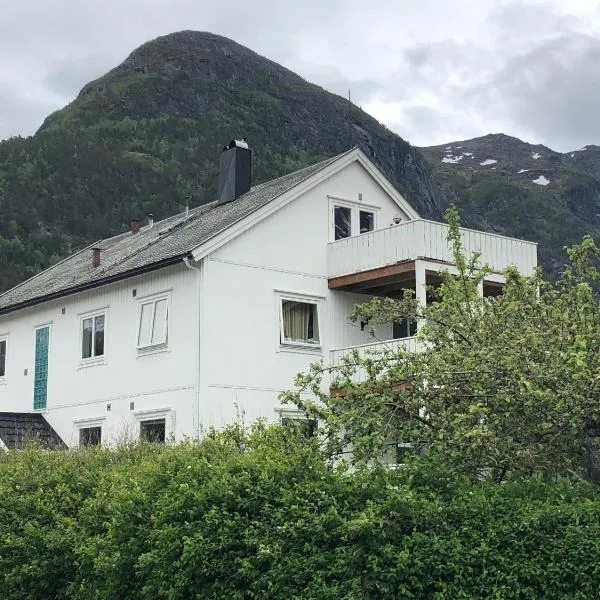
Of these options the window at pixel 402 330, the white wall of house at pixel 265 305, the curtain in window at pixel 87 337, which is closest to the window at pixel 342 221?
the white wall of house at pixel 265 305

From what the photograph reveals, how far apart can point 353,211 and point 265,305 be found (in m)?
4.37

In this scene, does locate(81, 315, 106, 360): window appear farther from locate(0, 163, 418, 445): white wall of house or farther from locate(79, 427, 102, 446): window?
locate(79, 427, 102, 446): window

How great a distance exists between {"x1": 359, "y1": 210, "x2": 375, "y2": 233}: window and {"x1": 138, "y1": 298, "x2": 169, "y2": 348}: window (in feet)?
20.0

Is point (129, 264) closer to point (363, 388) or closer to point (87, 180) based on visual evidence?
point (363, 388)

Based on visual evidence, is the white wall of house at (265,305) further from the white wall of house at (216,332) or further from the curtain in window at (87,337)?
the curtain in window at (87,337)

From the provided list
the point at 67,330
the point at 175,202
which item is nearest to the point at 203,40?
the point at 175,202

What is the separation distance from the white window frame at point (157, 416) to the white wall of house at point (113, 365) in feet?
0.09

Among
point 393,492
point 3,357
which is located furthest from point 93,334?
point 393,492

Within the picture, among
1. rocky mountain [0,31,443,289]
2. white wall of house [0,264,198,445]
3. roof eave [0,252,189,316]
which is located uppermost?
rocky mountain [0,31,443,289]

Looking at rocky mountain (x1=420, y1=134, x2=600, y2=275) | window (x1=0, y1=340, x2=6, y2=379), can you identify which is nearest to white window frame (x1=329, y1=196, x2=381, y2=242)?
window (x1=0, y1=340, x2=6, y2=379)

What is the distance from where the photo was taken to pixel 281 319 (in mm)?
23891

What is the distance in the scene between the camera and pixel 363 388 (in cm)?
1133

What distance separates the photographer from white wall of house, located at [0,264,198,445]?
2288 centimetres

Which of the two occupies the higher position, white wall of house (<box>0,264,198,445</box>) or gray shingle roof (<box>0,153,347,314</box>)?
gray shingle roof (<box>0,153,347,314</box>)
